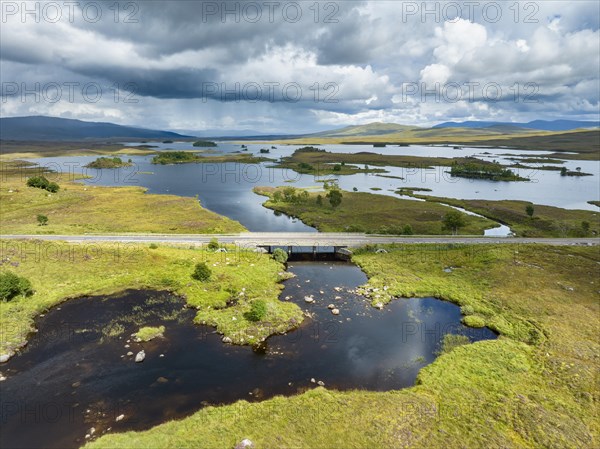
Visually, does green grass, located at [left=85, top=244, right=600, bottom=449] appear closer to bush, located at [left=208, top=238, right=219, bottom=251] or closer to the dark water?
the dark water

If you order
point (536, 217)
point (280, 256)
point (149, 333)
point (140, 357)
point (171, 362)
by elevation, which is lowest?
point (171, 362)

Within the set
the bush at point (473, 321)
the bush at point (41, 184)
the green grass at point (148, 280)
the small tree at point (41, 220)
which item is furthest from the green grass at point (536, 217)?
the bush at point (41, 184)

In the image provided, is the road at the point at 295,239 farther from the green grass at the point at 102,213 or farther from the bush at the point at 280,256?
the green grass at the point at 102,213

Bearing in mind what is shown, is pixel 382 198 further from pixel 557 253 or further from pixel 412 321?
pixel 412 321

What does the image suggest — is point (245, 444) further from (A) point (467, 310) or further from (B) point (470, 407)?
(A) point (467, 310)

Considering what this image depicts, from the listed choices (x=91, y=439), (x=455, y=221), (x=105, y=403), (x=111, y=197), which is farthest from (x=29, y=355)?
(x=111, y=197)

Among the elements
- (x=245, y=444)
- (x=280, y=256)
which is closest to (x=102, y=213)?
(x=280, y=256)

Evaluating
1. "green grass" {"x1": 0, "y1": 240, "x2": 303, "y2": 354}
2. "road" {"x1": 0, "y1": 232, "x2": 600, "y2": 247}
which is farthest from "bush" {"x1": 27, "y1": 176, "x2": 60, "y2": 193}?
"green grass" {"x1": 0, "y1": 240, "x2": 303, "y2": 354}

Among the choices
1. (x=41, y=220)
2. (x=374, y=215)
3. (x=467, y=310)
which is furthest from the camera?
(x=374, y=215)
